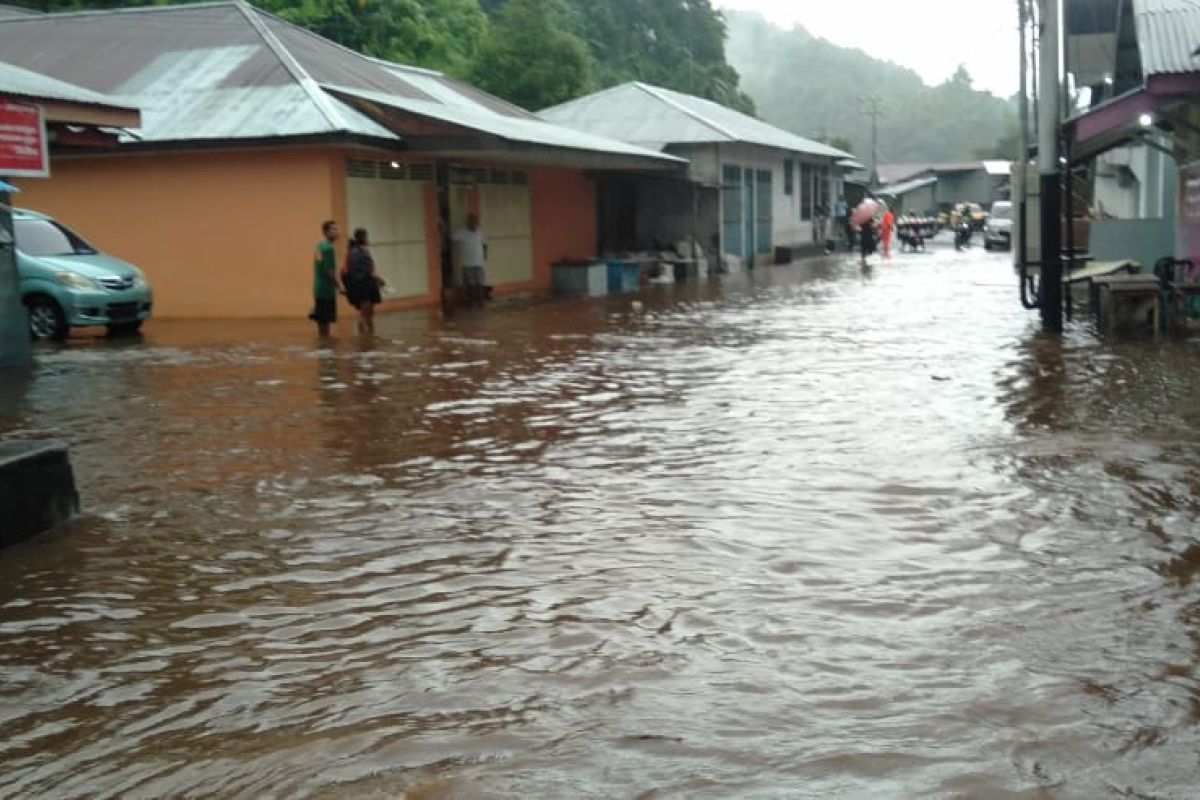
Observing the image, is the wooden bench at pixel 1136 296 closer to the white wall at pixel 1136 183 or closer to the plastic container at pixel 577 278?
the white wall at pixel 1136 183

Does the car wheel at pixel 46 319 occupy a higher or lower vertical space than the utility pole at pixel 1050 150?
lower

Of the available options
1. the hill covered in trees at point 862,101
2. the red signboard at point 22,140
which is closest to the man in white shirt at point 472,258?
the red signboard at point 22,140

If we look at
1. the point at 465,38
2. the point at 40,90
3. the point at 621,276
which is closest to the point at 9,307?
the point at 40,90

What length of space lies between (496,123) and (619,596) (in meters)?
20.8

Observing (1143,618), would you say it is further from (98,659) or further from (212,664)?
(98,659)

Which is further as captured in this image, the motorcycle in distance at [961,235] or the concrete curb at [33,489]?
the motorcycle in distance at [961,235]

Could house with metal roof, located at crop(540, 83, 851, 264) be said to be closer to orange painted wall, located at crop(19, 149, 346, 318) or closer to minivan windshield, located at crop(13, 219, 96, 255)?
orange painted wall, located at crop(19, 149, 346, 318)

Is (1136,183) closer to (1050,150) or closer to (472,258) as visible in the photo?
(472,258)

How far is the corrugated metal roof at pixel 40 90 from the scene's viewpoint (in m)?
13.0

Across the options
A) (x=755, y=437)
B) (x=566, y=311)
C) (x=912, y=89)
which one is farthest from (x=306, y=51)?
(x=912, y=89)

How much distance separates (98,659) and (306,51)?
20359mm

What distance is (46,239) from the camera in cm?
1798

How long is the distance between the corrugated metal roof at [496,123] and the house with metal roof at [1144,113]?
8.80 m

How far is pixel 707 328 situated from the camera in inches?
712
